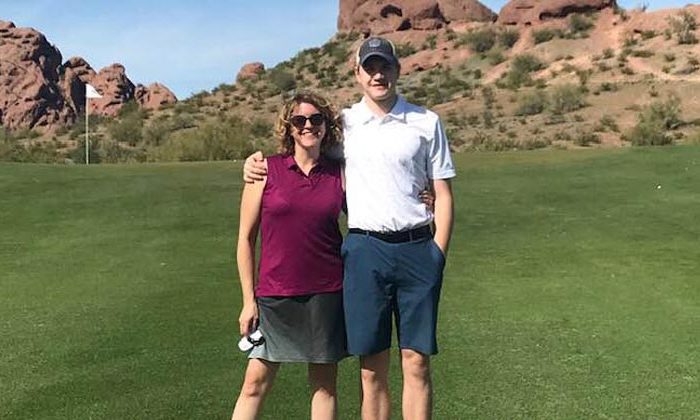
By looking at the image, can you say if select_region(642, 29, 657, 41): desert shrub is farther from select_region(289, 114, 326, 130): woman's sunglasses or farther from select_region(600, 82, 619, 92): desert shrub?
select_region(289, 114, 326, 130): woman's sunglasses

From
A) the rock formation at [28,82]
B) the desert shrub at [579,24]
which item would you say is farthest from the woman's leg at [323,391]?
the rock formation at [28,82]

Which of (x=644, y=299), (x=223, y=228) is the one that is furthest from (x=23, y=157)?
(x=644, y=299)

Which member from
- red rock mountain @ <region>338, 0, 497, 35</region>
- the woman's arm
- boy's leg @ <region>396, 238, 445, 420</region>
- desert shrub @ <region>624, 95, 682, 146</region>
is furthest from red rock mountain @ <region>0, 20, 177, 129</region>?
boy's leg @ <region>396, 238, 445, 420</region>

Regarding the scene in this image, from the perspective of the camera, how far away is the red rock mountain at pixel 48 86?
73.2m

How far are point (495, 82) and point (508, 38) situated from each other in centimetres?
1242

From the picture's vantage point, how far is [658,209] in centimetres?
1480

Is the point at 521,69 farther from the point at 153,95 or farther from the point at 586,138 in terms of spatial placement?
the point at 153,95

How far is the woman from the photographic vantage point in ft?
14.0

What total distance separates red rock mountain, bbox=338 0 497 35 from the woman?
75.2 metres

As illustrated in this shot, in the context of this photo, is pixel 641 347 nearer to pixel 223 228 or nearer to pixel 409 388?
pixel 409 388

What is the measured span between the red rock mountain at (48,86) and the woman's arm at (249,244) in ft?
227

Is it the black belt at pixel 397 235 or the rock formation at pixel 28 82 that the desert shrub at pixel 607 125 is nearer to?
the black belt at pixel 397 235

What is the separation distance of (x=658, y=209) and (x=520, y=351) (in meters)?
8.85

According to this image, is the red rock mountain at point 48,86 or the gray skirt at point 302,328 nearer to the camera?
the gray skirt at point 302,328
